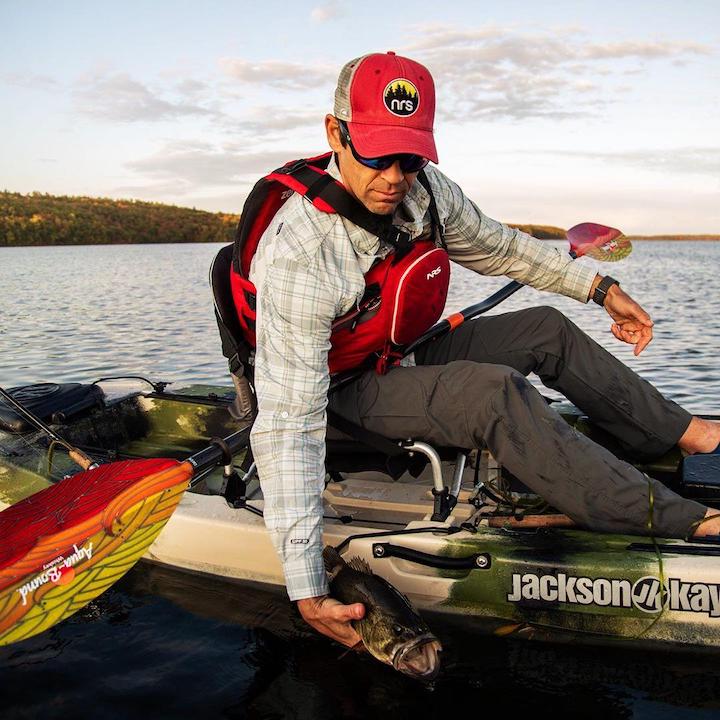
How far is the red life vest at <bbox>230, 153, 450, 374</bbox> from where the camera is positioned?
3.22 meters

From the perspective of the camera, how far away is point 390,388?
3494 millimetres

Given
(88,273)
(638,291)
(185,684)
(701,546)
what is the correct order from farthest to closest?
1. (88,273)
2. (638,291)
3. (185,684)
4. (701,546)

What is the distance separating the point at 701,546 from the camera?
10.3ft

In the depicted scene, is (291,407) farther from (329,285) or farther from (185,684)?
(185,684)

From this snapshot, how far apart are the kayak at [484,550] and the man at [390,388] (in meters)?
0.19

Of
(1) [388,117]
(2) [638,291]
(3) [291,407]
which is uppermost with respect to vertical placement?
(1) [388,117]

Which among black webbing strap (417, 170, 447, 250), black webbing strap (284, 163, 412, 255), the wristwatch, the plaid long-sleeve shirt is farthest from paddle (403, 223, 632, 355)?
the plaid long-sleeve shirt

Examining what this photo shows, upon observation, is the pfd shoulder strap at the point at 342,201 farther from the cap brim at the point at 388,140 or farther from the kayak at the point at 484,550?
the kayak at the point at 484,550

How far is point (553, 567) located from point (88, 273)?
28.3 metres

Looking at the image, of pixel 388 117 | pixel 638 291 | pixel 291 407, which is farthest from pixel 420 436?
pixel 638 291

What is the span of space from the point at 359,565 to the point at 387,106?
1.79 meters

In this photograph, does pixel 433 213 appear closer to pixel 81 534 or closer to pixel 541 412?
pixel 541 412

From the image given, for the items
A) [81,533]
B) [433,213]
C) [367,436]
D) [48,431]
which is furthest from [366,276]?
[48,431]

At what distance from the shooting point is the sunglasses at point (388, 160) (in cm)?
299
